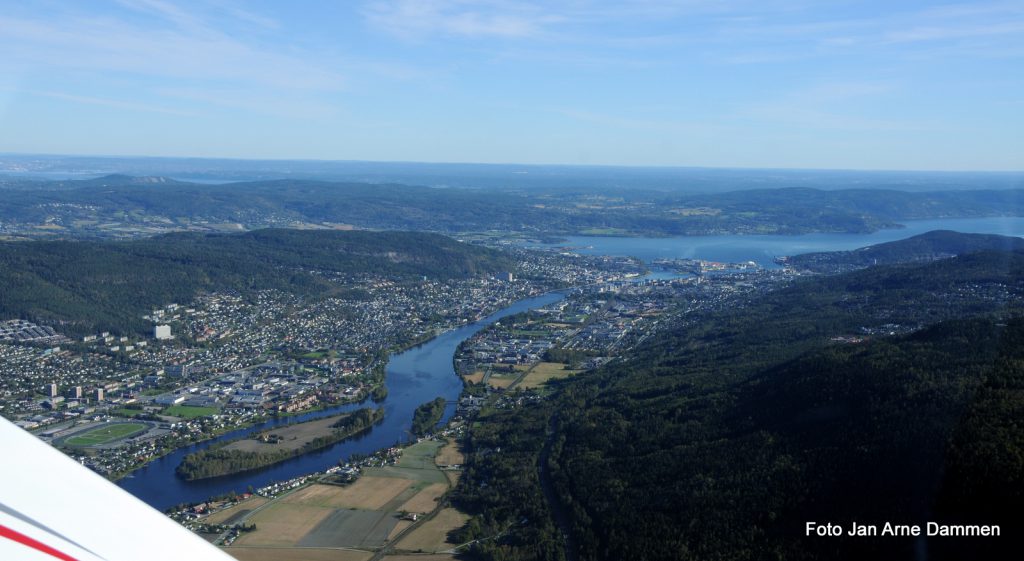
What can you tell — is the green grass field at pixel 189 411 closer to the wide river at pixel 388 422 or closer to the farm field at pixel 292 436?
the wide river at pixel 388 422

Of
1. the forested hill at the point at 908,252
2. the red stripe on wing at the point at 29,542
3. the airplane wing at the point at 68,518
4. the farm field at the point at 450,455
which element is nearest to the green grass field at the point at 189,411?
the farm field at the point at 450,455

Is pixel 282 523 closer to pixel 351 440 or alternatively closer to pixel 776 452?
pixel 351 440

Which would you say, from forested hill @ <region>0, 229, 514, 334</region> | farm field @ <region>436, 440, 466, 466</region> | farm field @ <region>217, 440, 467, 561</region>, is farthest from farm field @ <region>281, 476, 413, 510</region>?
forested hill @ <region>0, 229, 514, 334</region>

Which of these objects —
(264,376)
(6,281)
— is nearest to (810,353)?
(264,376)

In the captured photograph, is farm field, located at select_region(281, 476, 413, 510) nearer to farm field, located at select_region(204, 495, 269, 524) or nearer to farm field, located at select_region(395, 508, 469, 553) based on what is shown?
farm field, located at select_region(204, 495, 269, 524)

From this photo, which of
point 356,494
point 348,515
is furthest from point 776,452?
point 356,494

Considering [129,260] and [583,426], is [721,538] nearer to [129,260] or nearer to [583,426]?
[583,426]
